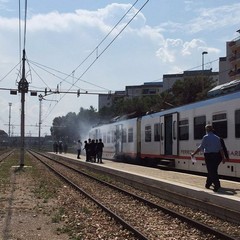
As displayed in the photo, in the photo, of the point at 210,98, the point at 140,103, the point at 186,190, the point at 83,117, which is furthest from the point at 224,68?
the point at 186,190

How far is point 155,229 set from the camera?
9906 mm

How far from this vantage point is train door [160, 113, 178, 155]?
22.0 meters

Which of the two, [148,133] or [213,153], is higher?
[148,133]

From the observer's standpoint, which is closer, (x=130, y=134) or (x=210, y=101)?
(x=210, y=101)

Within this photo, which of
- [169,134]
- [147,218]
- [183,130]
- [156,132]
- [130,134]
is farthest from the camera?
[130,134]

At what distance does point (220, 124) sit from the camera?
1719 centimetres

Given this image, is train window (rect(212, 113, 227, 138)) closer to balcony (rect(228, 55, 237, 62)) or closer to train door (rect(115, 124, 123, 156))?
train door (rect(115, 124, 123, 156))

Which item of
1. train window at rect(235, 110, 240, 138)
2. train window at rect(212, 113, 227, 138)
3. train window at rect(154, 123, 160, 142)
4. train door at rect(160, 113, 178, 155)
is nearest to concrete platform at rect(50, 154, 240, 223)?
train window at rect(235, 110, 240, 138)

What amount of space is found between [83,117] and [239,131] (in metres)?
111

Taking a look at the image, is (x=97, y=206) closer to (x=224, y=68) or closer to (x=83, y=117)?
(x=224, y=68)

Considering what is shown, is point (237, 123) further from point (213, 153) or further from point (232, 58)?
point (232, 58)

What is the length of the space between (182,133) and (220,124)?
411 cm

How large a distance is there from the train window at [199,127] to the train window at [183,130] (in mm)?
987

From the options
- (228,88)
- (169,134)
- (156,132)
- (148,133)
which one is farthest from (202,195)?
(148,133)
